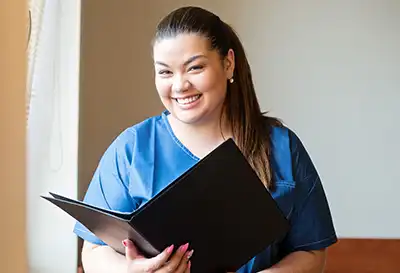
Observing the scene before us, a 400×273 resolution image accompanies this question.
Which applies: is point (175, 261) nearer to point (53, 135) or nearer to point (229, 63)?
point (229, 63)

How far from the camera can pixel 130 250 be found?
1121mm

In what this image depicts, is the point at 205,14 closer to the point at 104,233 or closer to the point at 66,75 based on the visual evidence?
the point at 104,233

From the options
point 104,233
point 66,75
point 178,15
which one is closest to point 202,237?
point 104,233

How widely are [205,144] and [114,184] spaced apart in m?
0.20

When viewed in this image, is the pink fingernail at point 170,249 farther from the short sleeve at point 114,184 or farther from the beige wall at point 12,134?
the beige wall at point 12,134

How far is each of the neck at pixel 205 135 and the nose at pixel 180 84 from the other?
0.34 feet

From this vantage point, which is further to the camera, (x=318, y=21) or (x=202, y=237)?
(x=318, y=21)

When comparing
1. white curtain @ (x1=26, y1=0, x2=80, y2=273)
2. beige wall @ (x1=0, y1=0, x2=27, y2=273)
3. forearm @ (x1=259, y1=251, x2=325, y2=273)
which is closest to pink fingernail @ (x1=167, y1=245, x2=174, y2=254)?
forearm @ (x1=259, y1=251, x2=325, y2=273)

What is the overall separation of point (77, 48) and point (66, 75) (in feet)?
0.27

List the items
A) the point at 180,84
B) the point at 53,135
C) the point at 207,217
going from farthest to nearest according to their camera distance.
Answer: the point at 53,135, the point at 180,84, the point at 207,217

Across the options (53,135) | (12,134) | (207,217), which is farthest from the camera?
(53,135)

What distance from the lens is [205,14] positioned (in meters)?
1.31

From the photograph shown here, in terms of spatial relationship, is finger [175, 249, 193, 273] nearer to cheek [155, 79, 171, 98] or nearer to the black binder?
the black binder

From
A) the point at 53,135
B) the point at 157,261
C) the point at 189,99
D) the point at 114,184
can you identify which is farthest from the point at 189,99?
the point at 53,135
